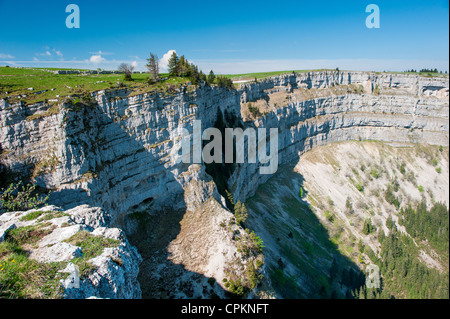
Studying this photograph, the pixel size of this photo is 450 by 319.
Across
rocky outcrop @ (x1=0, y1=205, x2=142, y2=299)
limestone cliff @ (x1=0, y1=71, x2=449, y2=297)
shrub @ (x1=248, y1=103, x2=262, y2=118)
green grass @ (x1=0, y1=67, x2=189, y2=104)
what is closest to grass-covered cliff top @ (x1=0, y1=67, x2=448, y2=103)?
green grass @ (x1=0, y1=67, x2=189, y2=104)

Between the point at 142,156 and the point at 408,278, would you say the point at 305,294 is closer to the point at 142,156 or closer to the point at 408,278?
the point at 408,278

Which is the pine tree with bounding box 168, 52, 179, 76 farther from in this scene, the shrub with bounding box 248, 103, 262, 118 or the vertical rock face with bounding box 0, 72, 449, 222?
the shrub with bounding box 248, 103, 262, 118


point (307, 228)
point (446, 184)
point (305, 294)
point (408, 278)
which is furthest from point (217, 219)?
point (446, 184)

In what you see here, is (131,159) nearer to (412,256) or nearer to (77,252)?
(77,252)

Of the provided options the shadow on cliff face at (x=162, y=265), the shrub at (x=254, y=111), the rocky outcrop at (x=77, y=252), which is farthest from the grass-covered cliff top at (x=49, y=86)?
the shrub at (x=254, y=111)

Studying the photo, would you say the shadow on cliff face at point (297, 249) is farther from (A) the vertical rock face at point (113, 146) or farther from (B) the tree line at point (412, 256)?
(A) the vertical rock face at point (113, 146)

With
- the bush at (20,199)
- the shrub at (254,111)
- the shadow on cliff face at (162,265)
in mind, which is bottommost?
the shadow on cliff face at (162,265)
